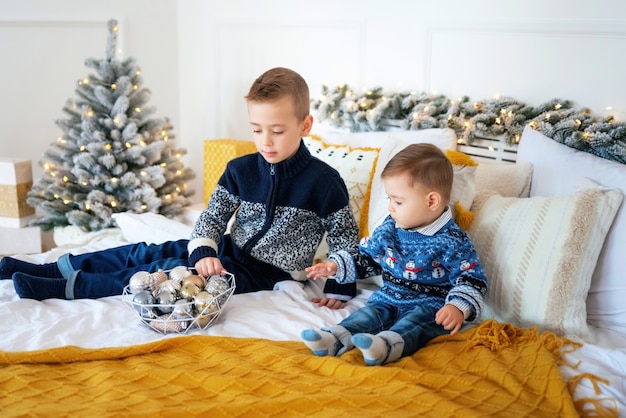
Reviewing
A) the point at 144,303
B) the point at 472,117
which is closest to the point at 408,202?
the point at 144,303

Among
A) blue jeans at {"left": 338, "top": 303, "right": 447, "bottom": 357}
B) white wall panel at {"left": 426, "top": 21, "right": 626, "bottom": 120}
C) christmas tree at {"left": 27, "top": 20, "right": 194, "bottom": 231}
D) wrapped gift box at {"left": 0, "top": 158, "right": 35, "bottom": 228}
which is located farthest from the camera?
wrapped gift box at {"left": 0, "top": 158, "right": 35, "bottom": 228}

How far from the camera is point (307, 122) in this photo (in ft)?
6.84

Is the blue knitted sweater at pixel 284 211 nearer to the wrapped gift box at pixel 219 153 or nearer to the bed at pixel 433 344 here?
the bed at pixel 433 344

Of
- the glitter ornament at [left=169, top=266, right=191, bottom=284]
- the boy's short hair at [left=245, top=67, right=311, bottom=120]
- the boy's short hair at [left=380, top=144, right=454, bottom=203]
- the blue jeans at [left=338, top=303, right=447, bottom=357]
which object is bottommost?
the blue jeans at [left=338, top=303, right=447, bottom=357]

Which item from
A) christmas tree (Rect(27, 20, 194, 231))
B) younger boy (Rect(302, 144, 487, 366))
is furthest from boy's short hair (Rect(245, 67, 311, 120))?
christmas tree (Rect(27, 20, 194, 231))

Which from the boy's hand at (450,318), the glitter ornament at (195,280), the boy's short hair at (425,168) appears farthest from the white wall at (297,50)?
the glitter ornament at (195,280)

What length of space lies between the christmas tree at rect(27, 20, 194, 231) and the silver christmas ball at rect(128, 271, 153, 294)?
3.76 ft

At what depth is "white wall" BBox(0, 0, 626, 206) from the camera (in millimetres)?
2293

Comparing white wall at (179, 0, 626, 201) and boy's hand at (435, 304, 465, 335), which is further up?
white wall at (179, 0, 626, 201)

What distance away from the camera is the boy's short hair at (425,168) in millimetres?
1761

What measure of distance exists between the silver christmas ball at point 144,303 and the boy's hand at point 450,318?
0.73 metres

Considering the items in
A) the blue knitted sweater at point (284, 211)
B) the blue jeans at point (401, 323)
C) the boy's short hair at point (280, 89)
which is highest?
the boy's short hair at point (280, 89)

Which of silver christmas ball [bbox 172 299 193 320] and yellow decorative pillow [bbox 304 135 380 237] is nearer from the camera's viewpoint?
silver christmas ball [bbox 172 299 193 320]

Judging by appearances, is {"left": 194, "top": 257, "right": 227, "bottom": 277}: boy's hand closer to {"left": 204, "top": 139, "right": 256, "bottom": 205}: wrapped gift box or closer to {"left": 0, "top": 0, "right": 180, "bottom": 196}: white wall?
{"left": 204, "top": 139, "right": 256, "bottom": 205}: wrapped gift box
